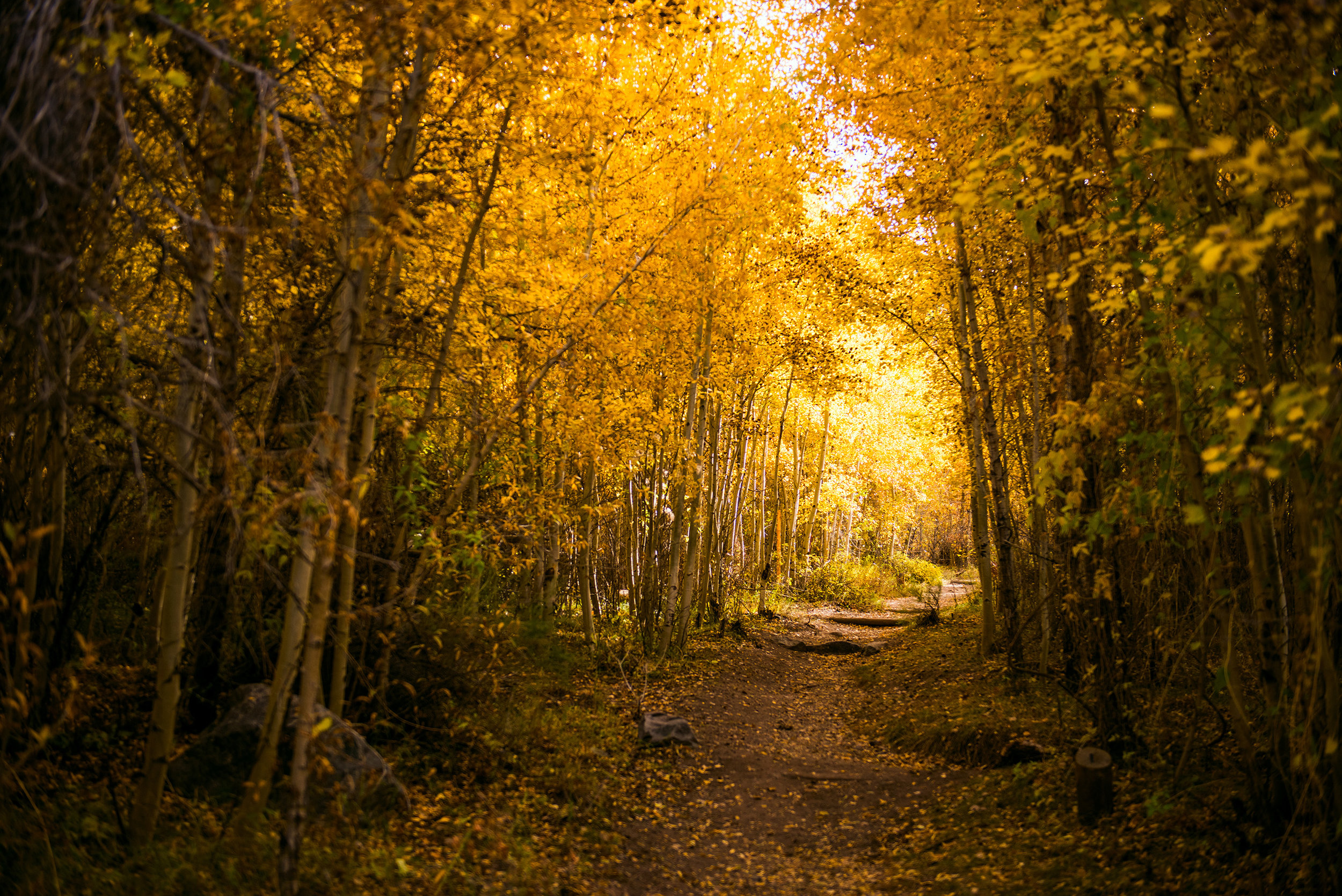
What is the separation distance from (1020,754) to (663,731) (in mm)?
3018

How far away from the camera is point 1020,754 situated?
20.6 ft

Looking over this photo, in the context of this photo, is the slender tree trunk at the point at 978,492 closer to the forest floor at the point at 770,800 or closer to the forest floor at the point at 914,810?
the forest floor at the point at 914,810

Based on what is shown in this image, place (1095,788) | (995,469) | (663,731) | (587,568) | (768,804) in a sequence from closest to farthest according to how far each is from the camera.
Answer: (1095,788) < (768,804) < (663,731) < (995,469) < (587,568)

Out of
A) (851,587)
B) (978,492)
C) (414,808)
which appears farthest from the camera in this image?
(851,587)

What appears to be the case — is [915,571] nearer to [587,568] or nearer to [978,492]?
[978,492]

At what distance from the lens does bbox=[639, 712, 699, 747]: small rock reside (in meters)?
7.20

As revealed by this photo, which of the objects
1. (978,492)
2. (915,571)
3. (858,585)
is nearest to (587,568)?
(978,492)

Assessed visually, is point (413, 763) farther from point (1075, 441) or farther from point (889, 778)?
point (1075, 441)

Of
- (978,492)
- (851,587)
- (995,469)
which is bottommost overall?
(851,587)

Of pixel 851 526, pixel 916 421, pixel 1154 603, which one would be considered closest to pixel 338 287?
pixel 1154 603

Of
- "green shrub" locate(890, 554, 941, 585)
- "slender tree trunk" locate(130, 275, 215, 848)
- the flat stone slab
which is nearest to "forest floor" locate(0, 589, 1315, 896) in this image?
"slender tree trunk" locate(130, 275, 215, 848)

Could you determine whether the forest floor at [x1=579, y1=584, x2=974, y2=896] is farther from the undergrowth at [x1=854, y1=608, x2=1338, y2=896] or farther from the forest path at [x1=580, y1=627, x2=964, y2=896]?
the undergrowth at [x1=854, y1=608, x2=1338, y2=896]

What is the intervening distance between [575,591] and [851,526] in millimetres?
17181

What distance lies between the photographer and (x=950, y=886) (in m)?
4.60
